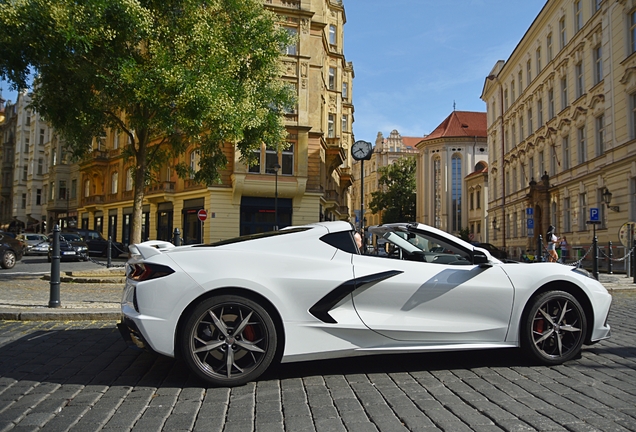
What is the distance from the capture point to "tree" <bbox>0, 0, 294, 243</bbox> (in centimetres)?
1370

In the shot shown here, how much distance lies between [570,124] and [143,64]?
26.0m

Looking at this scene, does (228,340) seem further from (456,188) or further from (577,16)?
(456,188)

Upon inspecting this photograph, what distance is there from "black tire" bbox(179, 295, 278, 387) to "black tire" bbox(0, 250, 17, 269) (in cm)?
1997

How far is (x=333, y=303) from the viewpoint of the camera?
14.3 feet

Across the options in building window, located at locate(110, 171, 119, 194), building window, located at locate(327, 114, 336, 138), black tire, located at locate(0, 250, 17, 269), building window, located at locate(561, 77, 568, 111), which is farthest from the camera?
building window, located at locate(110, 171, 119, 194)

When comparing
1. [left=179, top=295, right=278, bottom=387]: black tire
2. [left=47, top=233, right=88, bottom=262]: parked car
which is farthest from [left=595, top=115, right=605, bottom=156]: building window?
[left=179, top=295, right=278, bottom=387]: black tire

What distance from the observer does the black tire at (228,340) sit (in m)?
4.18

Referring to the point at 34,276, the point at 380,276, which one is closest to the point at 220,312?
the point at 380,276

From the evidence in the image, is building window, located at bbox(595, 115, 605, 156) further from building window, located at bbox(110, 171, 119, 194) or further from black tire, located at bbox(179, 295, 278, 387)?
→ building window, located at bbox(110, 171, 119, 194)

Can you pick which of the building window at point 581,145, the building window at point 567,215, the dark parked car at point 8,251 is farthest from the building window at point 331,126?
the dark parked car at point 8,251

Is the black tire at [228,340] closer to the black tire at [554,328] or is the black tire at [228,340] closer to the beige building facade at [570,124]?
the black tire at [554,328]

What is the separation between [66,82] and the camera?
607 inches

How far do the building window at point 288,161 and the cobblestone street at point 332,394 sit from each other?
28.4 m

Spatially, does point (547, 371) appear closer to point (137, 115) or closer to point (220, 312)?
point (220, 312)
